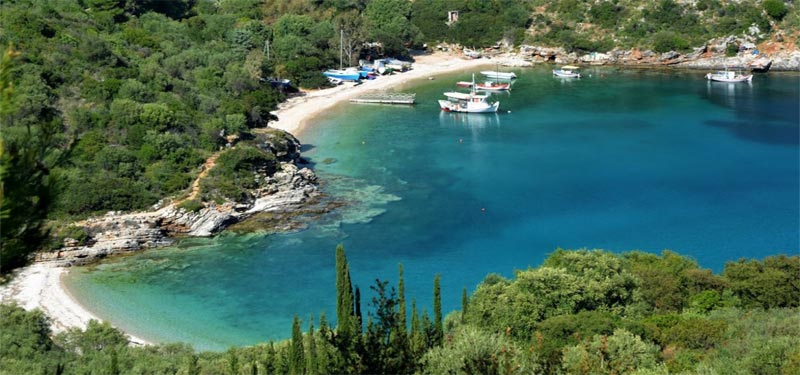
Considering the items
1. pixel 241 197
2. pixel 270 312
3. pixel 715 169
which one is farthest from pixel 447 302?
pixel 715 169

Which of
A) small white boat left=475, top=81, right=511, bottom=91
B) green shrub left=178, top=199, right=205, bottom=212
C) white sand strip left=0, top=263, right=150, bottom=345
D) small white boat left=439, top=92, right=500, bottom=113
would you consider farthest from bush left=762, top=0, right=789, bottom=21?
white sand strip left=0, top=263, right=150, bottom=345

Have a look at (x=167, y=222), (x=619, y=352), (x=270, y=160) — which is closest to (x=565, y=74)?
(x=270, y=160)

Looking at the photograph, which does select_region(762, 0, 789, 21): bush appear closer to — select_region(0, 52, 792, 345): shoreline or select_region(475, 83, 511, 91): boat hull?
select_region(0, 52, 792, 345): shoreline

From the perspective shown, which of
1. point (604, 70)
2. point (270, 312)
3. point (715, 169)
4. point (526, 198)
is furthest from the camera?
point (604, 70)

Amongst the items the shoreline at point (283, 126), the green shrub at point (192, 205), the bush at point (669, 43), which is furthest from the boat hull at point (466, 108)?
the green shrub at point (192, 205)

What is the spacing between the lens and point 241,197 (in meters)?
42.1

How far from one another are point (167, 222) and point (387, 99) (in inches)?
1289

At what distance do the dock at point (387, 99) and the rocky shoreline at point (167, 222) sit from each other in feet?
81.4

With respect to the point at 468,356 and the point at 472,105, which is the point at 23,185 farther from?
the point at 472,105

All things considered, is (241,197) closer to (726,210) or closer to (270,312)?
(270,312)

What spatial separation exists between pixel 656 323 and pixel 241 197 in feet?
77.4

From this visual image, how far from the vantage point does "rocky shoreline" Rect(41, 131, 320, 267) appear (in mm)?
36812

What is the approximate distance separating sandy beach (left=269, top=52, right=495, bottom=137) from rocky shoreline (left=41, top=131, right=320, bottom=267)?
14.1 m

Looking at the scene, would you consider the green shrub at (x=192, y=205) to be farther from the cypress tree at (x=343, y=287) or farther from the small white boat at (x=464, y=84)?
the small white boat at (x=464, y=84)
